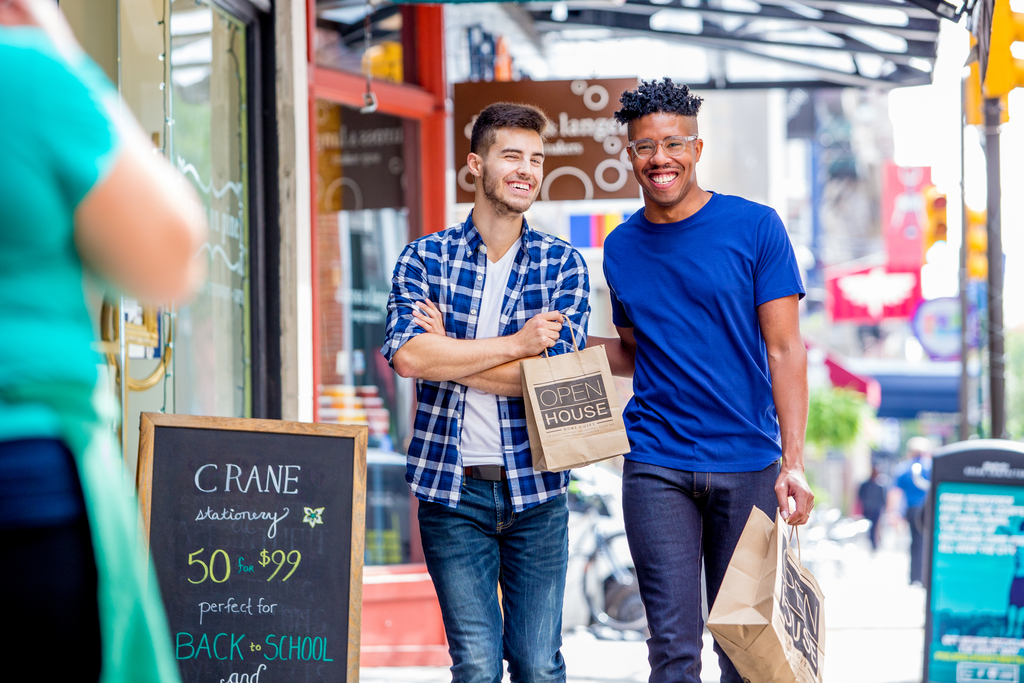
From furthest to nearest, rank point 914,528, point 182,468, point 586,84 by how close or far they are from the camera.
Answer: point 914,528
point 586,84
point 182,468

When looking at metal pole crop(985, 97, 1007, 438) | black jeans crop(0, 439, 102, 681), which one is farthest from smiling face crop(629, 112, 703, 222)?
metal pole crop(985, 97, 1007, 438)

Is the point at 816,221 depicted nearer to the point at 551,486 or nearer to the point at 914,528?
the point at 914,528

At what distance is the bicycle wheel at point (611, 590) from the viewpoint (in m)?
8.64

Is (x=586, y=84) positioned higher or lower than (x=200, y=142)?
higher

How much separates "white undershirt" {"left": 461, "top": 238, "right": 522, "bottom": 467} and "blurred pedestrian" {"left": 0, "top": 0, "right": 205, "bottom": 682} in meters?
1.79

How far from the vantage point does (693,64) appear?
1755cm

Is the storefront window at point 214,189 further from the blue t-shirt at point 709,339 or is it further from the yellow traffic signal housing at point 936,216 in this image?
the yellow traffic signal housing at point 936,216

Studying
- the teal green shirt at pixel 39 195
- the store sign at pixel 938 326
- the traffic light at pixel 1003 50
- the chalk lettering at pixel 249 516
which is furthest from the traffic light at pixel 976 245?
the teal green shirt at pixel 39 195

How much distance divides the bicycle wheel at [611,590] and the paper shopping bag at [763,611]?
5.61 m

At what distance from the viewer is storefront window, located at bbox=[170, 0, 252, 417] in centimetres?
478

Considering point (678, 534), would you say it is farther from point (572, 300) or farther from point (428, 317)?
point (428, 317)

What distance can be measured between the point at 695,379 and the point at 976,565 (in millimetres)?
3128

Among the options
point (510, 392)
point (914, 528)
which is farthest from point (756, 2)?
point (914, 528)

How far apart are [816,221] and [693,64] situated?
72.6ft
